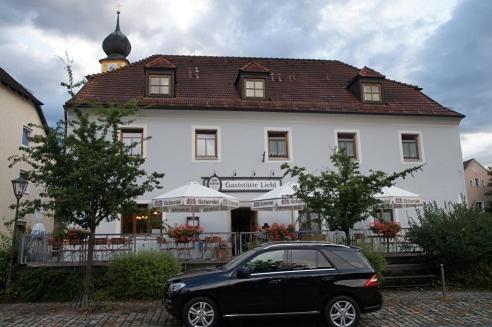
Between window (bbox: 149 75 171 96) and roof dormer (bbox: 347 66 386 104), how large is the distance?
9341 mm

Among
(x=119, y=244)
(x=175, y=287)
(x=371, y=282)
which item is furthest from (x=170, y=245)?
(x=371, y=282)

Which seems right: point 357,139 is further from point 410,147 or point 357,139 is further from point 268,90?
point 268,90

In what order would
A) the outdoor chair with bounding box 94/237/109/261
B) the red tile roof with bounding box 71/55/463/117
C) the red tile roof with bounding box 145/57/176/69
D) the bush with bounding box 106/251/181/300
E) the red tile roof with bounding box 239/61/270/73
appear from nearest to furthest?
the bush with bounding box 106/251/181/300
the outdoor chair with bounding box 94/237/109/261
the red tile roof with bounding box 71/55/463/117
the red tile roof with bounding box 145/57/176/69
the red tile roof with bounding box 239/61/270/73

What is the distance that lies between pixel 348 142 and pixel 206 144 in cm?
672

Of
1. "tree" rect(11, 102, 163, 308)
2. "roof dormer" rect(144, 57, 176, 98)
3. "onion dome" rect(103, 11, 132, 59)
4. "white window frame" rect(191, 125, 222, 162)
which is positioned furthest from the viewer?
"onion dome" rect(103, 11, 132, 59)

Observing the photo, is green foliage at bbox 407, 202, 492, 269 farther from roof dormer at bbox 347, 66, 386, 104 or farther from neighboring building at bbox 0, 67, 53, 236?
neighboring building at bbox 0, 67, 53, 236

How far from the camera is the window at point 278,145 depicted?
20.5 meters

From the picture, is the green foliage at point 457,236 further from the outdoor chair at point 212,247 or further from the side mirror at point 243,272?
the side mirror at point 243,272

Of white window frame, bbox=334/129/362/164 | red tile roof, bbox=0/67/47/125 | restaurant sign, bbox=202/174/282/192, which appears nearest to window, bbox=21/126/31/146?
red tile roof, bbox=0/67/47/125

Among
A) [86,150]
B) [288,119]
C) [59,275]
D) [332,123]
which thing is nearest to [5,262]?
[59,275]

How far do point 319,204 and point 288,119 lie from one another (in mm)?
8836

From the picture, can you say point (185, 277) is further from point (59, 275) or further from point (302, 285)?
point (59, 275)

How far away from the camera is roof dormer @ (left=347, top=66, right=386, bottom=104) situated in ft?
73.3

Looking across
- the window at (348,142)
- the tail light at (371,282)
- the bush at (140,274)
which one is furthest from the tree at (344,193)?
the window at (348,142)
